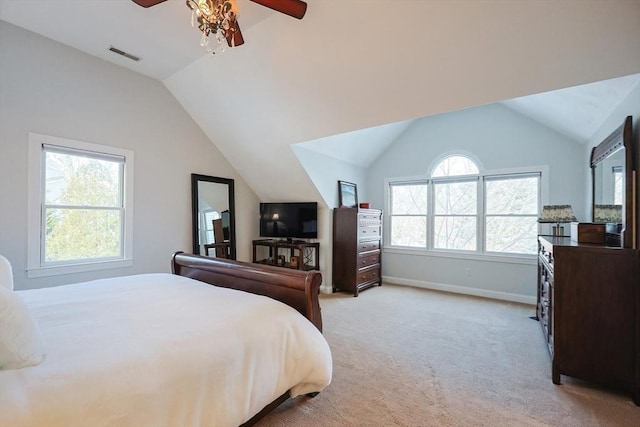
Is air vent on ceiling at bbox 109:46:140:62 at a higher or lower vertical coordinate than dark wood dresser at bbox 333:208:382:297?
higher

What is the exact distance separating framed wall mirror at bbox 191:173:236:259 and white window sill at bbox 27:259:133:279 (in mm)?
930

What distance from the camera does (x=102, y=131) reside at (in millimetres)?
3311

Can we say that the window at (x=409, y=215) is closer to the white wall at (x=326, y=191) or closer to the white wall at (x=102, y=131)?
the white wall at (x=326, y=191)

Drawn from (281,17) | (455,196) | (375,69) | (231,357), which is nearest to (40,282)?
(231,357)

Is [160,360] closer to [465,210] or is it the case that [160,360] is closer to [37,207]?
[37,207]

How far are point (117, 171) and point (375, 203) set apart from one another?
4.17 meters

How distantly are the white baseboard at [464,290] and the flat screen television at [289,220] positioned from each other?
71.9 inches

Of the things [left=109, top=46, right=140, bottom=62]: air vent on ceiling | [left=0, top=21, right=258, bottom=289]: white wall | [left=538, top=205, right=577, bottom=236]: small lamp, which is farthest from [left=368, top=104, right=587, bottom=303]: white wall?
[left=109, top=46, right=140, bottom=62]: air vent on ceiling

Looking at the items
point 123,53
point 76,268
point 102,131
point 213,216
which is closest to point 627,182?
point 213,216

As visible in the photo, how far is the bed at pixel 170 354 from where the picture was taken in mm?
950

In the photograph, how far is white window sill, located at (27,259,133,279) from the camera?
286 cm

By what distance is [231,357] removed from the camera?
1.31 meters

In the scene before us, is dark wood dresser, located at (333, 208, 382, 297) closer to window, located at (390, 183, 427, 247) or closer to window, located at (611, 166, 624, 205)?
window, located at (390, 183, 427, 247)

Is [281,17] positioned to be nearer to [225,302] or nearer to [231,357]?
[225,302]
